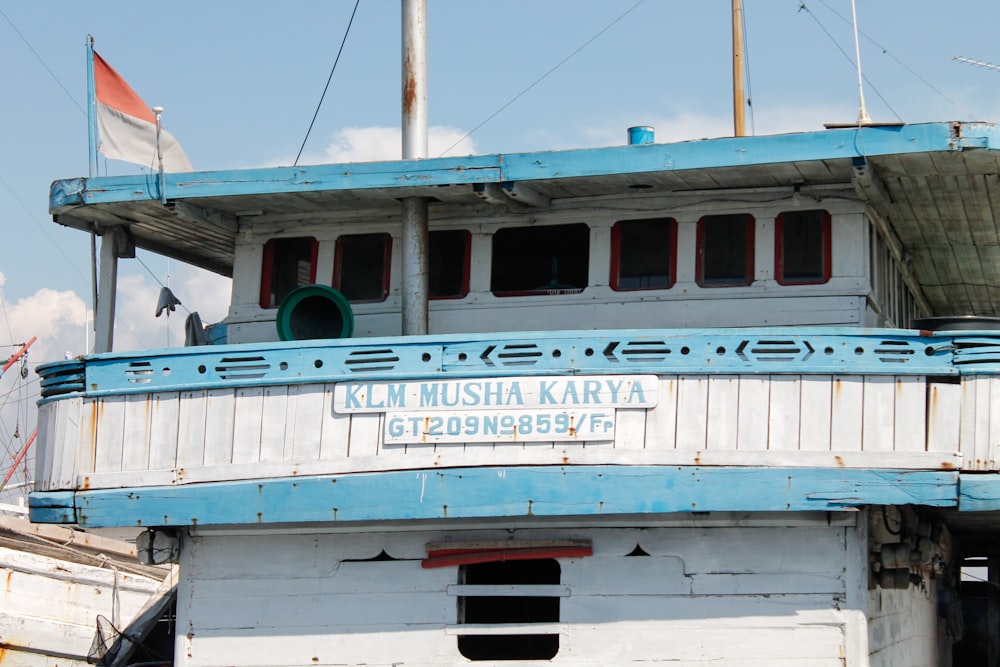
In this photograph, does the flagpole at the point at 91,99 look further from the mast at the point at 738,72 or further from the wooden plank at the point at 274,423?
the mast at the point at 738,72

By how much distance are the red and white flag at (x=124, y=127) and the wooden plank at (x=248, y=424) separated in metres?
2.85

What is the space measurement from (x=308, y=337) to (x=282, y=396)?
184cm

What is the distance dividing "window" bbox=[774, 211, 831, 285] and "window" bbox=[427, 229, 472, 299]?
2.66 metres

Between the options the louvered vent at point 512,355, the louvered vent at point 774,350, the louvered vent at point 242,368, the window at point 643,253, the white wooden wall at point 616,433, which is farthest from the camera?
the window at point 643,253

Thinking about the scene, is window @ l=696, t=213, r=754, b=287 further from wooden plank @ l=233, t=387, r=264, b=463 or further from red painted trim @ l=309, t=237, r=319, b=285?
wooden plank @ l=233, t=387, r=264, b=463

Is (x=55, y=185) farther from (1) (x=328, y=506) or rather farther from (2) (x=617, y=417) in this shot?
(2) (x=617, y=417)

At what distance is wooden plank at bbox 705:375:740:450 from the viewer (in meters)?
9.24

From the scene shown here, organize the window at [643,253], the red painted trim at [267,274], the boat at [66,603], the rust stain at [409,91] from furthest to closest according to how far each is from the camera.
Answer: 1. the boat at [66,603]
2. the red painted trim at [267,274]
3. the rust stain at [409,91]
4. the window at [643,253]

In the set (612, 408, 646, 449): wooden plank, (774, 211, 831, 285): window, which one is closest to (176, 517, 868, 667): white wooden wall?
(612, 408, 646, 449): wooden plank

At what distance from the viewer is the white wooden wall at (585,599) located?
9.25 m

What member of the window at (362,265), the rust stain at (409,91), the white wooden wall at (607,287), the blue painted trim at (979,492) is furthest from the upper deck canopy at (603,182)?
the blue painted trim at (979,492)

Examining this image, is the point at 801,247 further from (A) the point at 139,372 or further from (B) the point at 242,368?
(A) the point at 139,372

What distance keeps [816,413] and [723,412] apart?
Answer: 0.64m

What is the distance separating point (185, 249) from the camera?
13312mm
